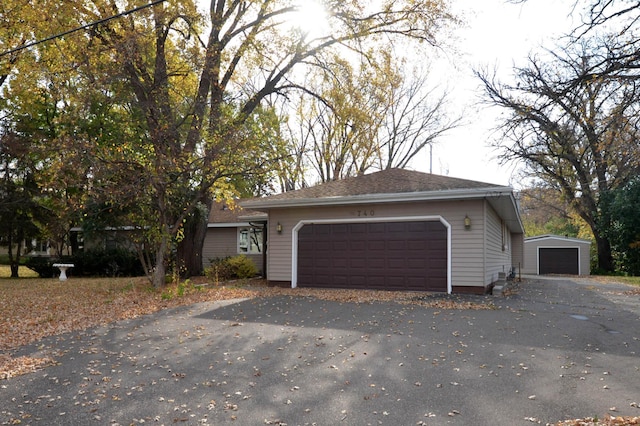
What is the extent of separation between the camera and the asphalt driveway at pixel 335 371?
4168 millimetres

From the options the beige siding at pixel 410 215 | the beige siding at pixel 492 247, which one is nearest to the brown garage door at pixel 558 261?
the beige siding at pixel 492 247

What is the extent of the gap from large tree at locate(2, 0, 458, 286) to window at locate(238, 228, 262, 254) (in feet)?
11.0

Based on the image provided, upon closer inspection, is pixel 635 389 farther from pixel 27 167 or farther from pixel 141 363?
pixel 27 167

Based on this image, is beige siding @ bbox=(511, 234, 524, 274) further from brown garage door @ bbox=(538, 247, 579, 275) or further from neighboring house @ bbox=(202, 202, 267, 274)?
neighboring house @ bbox=(202, 202, 267, 274)

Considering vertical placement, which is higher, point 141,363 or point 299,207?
point 299,207

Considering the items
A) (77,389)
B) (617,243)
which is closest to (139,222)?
(77,389)

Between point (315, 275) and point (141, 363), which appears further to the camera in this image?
point (315, 275)

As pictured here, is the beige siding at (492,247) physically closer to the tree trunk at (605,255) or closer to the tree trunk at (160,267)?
the tree trunk at (160,267)

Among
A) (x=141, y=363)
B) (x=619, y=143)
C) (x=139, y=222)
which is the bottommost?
(x=141, y=363)

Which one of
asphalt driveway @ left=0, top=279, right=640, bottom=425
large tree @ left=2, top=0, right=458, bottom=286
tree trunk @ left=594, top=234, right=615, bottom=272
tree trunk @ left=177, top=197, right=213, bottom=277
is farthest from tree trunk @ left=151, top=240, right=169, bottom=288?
tree trunk @ left=594, top=234, right=615, bottom=272

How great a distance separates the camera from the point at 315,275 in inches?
542

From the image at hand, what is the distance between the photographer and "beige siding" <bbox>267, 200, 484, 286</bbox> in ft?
38.8

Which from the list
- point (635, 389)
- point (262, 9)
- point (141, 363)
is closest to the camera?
point (635, 389)

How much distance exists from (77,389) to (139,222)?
8614 mm
